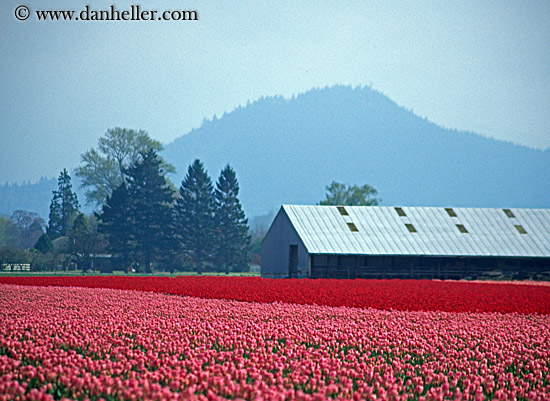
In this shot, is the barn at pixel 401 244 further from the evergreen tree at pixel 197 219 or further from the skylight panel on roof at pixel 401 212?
the evergreen tree at pixel 197 219

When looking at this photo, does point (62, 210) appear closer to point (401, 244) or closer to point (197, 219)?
point (197, 219)

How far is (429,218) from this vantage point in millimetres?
44688

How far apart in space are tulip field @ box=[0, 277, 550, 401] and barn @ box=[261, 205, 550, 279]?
2193 cm

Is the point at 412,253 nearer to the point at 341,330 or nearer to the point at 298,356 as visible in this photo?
the point at 341,330

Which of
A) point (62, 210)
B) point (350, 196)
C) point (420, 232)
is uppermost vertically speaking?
point (350, 196)

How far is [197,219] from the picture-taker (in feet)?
233

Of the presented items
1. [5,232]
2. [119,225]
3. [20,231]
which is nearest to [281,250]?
[119,225]

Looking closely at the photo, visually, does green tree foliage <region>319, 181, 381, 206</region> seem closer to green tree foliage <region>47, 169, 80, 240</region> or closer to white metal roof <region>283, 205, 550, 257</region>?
green tree foliage <region>47, 169, 80, 240</region>

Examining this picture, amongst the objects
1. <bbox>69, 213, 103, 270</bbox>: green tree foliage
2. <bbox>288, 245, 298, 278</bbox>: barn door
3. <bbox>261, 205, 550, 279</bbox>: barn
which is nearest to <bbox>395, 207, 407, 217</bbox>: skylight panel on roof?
<bbox>261, 205, 550, 279</bbox>: barn

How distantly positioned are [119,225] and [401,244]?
3541cm

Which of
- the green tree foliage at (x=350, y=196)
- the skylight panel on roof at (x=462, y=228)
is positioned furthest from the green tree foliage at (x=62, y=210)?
the skylight panel on roof at (x=462, y=228)

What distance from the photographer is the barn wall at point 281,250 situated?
39.9 meters

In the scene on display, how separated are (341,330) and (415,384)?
4.10 m

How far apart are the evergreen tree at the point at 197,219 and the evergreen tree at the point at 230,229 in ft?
2.87
